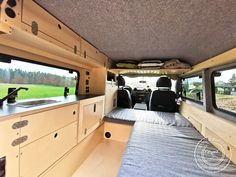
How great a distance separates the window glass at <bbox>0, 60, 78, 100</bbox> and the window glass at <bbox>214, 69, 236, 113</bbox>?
2.40 metres

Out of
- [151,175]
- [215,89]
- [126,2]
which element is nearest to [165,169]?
[151,175]

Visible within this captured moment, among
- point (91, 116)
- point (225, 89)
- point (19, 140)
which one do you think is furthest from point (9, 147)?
point (225, 89)

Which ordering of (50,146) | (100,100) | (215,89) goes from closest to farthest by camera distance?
1. (50,146)
2. (215,89)
3. (100,100)

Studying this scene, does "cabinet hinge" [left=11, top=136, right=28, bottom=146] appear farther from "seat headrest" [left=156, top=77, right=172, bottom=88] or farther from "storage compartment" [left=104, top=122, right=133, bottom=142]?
"seat headrest" [left=156, top=77, right=172, bottom=88]

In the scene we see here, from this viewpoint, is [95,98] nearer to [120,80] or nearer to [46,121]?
[46,121]

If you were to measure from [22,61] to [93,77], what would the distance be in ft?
4.88

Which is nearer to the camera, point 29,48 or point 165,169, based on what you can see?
point 165,169

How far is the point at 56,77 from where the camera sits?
7.25 feet

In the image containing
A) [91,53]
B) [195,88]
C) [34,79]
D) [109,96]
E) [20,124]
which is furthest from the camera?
[109,96]

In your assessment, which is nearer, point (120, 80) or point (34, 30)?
point (34, 30)

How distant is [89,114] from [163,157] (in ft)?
4.21

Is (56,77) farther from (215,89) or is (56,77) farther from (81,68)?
(215,89)

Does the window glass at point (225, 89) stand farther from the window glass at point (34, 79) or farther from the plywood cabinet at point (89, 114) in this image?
the window glass at point (34, 79)

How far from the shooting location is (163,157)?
1.26 meters
